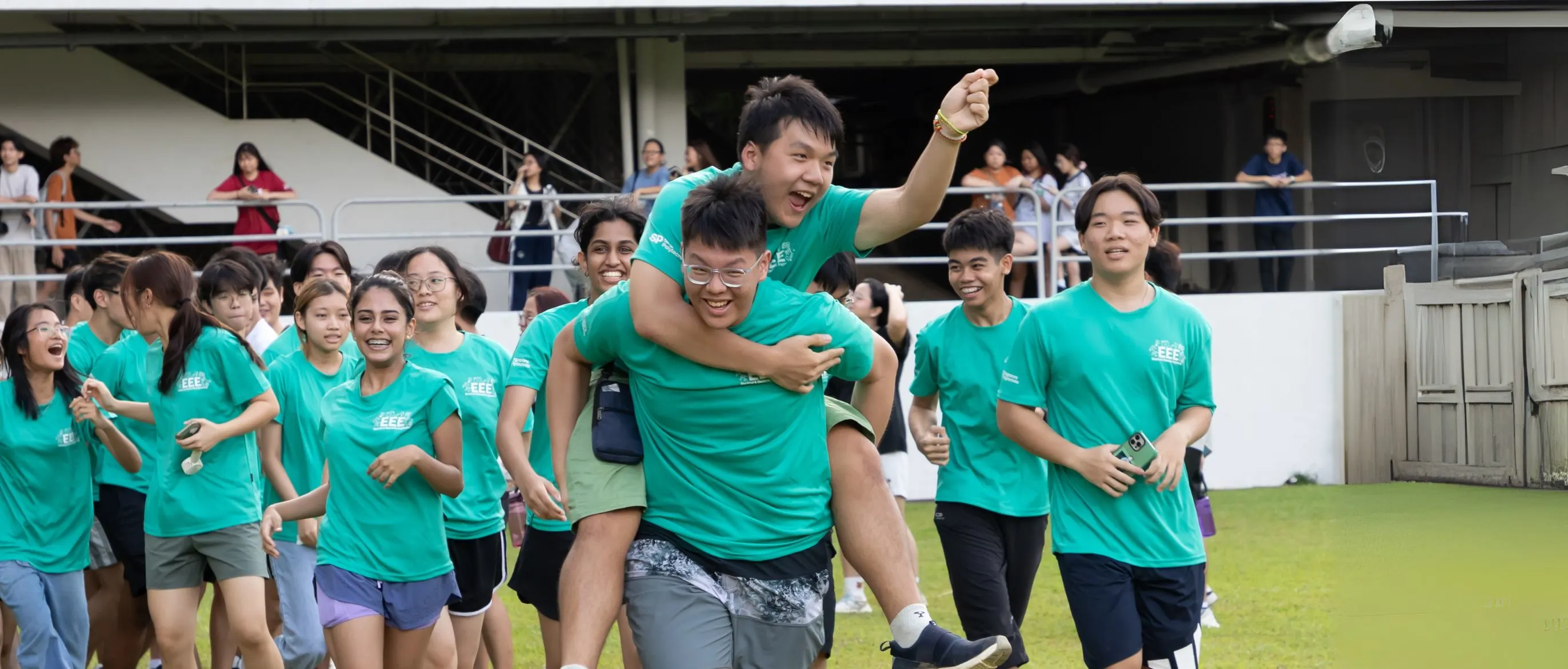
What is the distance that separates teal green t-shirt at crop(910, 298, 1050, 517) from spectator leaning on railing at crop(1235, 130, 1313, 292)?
30.7ft

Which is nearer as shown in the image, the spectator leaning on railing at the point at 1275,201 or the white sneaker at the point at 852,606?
the white sneaker at the point at 852,606

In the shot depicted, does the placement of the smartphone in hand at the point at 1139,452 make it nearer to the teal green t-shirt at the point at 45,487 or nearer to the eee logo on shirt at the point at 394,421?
the eee logo on shirt at the point at 394,421

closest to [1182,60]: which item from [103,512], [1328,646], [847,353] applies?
[1328,646]

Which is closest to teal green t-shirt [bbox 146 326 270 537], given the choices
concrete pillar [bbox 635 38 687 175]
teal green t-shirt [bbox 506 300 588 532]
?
teal green t-shirt [bbox 506 300 588 532]

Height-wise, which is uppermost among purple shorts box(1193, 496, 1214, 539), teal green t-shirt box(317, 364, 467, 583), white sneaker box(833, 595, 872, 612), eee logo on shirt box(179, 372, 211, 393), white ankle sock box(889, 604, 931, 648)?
eee logo on shirt box(179, 372, 211, 393)

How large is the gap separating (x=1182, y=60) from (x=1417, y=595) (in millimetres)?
17791

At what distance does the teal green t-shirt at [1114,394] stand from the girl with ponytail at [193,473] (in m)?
2.98

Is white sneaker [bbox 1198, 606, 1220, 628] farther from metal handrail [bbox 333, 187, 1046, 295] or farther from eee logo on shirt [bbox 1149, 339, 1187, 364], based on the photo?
metal handrail [bbox 333, 187, 1046, 295]

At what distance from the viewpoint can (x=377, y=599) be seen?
209 inches

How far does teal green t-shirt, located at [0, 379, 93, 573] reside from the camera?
247 inches

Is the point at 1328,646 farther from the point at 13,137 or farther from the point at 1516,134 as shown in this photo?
the point at 13,137

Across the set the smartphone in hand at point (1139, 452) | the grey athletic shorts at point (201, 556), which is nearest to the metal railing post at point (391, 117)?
the grey athletic shorts at point (201, 556)

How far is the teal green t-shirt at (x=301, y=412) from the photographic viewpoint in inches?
247

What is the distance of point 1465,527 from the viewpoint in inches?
116
